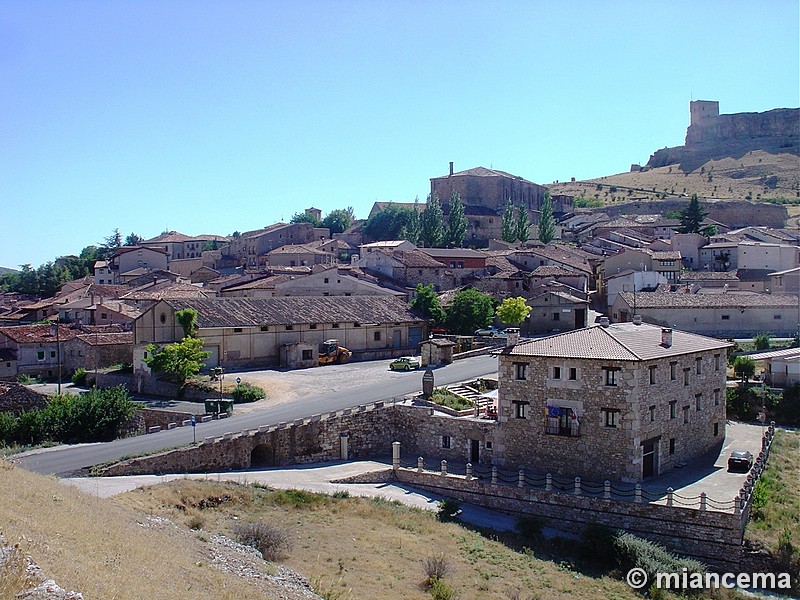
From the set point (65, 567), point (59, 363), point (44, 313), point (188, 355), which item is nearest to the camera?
point (65, 567)

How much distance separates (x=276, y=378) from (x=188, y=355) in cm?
431

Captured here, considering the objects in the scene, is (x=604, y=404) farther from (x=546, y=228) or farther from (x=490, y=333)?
(x=546, y=228)

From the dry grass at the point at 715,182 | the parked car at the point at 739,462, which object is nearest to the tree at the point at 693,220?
the dry grass at the point at 715,182

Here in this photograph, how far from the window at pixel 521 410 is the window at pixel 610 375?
2973mm

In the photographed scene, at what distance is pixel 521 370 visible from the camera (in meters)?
26.6

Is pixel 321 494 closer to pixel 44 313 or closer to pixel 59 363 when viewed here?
pixel 59 363

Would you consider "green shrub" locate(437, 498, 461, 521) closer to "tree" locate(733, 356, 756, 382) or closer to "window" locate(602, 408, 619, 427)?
"window" locate(602, 408, 619, 427)

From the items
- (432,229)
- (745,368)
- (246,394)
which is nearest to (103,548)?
(246,394)

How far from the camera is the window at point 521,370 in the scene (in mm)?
26500

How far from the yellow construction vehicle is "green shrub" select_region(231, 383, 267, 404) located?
9.14m

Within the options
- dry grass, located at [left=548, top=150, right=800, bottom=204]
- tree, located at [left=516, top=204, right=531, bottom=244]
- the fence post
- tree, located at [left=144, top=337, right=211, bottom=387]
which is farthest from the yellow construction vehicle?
dry grass, located at [left=548, top=150, right=800, bottom=204]

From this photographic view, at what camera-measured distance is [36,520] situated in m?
13.6

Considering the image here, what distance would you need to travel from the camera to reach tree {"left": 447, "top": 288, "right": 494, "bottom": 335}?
161 feet

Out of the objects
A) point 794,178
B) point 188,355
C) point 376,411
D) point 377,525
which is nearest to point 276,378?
point 188,355
